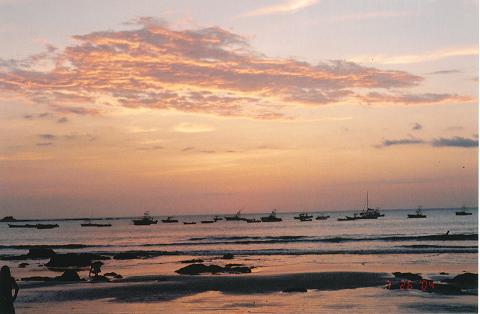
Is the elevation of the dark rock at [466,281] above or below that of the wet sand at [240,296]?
above

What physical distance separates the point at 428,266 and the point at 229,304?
742 inches

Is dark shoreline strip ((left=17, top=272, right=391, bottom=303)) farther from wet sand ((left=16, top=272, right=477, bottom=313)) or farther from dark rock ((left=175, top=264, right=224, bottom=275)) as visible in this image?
dark rock ((left=175, top=264, right=224, bottom=275))

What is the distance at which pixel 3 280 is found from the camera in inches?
578

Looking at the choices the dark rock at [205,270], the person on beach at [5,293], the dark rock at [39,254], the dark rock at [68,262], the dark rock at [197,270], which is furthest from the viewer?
the dark rock at [39,254]

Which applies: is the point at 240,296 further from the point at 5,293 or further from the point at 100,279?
the point at 5,293

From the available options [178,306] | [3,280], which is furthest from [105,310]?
[3,280]

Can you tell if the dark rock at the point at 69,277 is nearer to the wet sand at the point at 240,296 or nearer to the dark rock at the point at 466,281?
the wet sand at the point at 240,296

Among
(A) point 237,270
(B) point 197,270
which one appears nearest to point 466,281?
(A) point 237,270

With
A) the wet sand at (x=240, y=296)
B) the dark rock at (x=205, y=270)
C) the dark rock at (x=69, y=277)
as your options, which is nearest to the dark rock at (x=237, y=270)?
the dark rock at (x=205, y=270)

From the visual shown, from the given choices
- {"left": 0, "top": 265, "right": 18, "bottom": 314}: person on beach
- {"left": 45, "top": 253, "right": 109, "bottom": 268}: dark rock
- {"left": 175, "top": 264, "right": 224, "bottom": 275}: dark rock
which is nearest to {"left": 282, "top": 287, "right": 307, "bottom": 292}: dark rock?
{"left": 175, "top": 264, "right": 224, "bottom": 275}: dark rock

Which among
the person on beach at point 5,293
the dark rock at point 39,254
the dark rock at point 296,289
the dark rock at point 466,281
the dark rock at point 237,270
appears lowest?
the dark rock at point 39,254

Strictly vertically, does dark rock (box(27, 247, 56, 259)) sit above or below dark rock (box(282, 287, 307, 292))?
below

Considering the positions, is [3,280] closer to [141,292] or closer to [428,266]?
[141,292]

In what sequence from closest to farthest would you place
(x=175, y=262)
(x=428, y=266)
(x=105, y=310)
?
(x=105, y=310), (x=428, y=266), (x=175, y=262)
